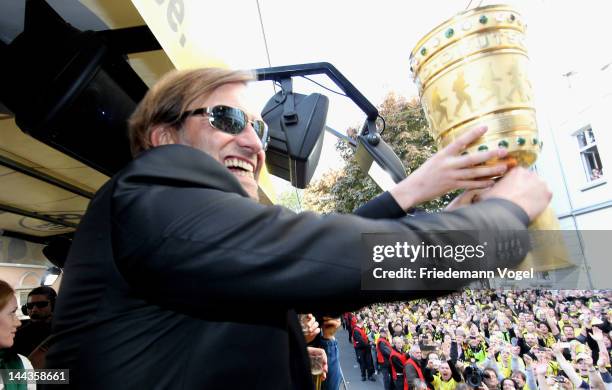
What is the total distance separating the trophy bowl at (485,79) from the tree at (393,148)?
1628 centimetres

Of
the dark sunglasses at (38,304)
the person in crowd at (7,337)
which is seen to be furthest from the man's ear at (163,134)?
the dark sunglasses at (38,304)

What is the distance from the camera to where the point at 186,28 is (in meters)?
1.57

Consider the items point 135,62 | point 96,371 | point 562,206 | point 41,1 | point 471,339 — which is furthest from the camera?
point 562,206

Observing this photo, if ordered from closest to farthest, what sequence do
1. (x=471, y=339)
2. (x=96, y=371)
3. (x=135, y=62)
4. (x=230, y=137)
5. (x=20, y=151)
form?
(x=96, y=371) < (x=230, y=137) < (x=135, y=62) < (x=20, y=151) < (x=471, y=339)

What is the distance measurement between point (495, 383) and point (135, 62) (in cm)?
911

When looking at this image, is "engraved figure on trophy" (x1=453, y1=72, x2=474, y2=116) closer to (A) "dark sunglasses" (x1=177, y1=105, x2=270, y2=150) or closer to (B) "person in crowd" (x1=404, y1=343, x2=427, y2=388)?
(A) "dark sunglasses" (x1=177, y1=105, x2=270, y2=150)

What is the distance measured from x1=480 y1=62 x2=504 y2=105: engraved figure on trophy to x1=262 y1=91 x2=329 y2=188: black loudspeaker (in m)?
Answer: 1.33

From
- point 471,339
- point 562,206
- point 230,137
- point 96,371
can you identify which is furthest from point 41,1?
point 562,206

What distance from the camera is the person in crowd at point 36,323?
15.5 ft

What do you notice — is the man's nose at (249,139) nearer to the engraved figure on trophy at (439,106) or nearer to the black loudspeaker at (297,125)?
the engraved figure on trophy at (439,106)

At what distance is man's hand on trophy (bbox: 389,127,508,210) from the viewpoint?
79 cm

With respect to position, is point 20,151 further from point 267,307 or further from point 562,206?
point 562,206

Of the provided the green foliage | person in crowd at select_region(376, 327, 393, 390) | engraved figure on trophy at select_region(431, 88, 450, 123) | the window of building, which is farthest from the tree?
engraved figure on trophy at select_region(431, 88, 450, 123)

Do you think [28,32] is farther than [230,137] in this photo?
Yes
